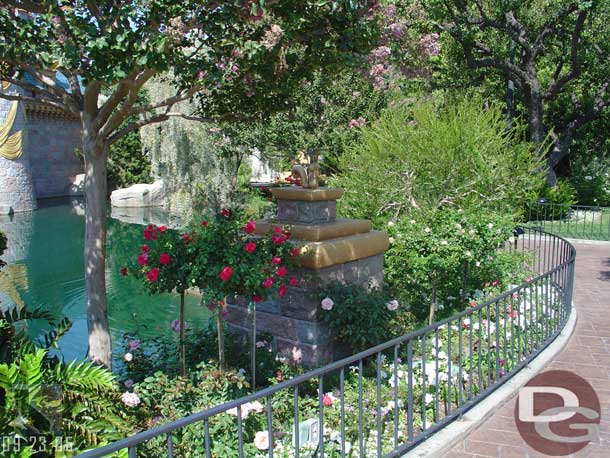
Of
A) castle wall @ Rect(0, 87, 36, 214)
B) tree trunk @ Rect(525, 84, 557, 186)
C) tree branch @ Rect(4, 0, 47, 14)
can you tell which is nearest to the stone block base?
tree branch @ Rect(4, 0, 47, 14)

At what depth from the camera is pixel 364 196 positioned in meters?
8.59

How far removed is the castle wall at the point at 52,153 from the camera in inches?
1144

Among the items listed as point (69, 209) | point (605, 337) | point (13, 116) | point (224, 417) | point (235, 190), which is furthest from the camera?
point (69, 209)

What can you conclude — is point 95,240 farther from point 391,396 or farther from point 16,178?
point 16,178

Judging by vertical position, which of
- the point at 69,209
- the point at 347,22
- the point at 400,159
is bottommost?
the point at 69,209

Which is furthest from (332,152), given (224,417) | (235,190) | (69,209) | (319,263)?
(69,209)

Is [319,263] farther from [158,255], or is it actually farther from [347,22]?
[347,22]

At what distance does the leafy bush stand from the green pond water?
14.0m

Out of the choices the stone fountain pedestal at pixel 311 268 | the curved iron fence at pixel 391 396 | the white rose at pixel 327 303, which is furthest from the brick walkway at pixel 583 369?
the stone fountain pedestal at pixel 311 268

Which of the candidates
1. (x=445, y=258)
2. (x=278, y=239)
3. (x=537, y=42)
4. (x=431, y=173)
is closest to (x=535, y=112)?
(x=537, y=42)

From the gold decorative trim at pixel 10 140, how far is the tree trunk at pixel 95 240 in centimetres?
2093

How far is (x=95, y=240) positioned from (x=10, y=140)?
21.5 metres

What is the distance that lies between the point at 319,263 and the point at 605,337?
312 cm

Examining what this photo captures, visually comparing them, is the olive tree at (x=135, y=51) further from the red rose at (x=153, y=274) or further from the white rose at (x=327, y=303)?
the white rose at (x=327, y=303)
